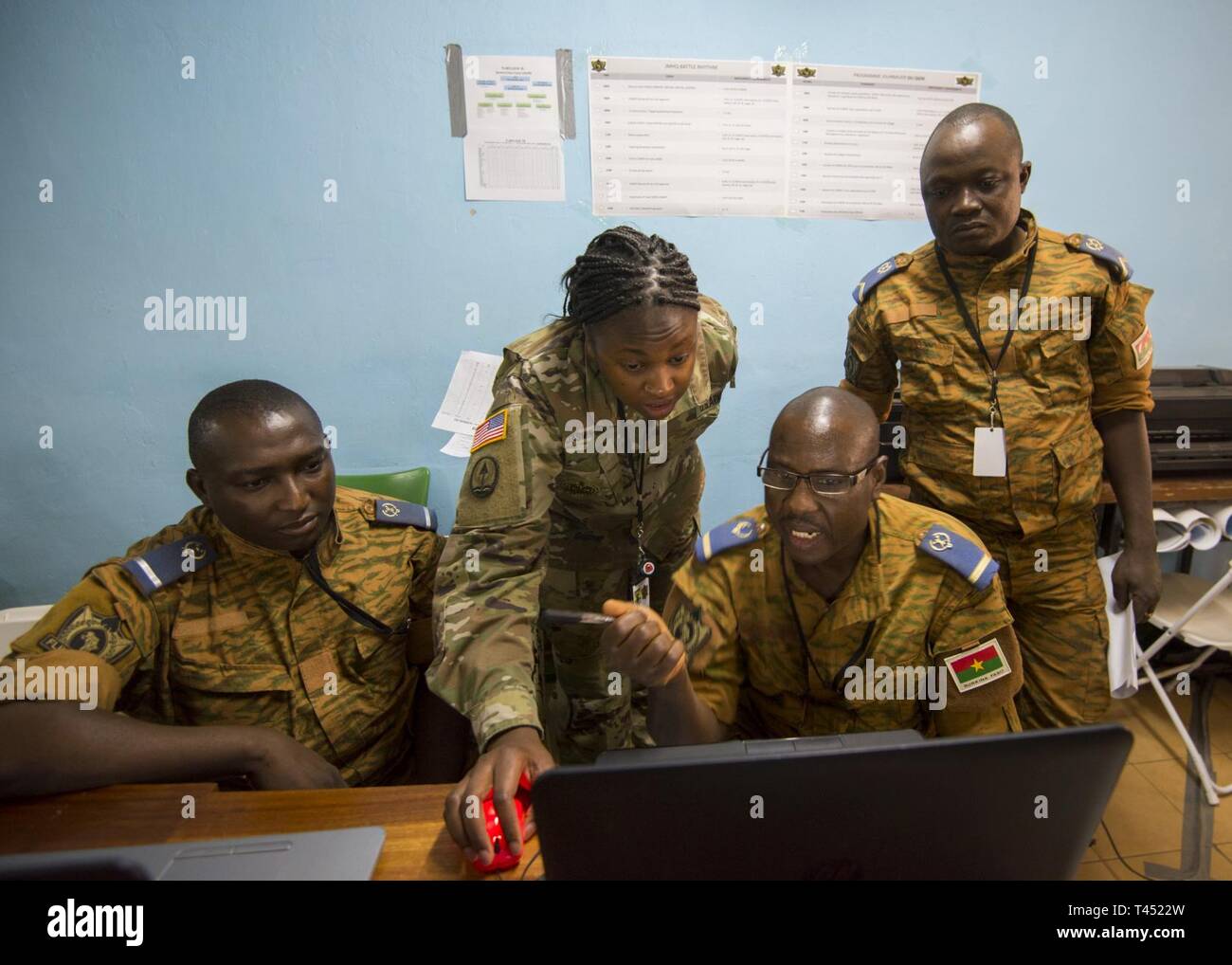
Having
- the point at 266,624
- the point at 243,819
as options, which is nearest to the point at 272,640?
the point at 266,624

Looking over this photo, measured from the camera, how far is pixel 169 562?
128 centimetres

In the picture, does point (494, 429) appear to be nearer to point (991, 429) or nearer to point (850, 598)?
point (850, 598)

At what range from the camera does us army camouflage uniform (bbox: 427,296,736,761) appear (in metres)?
1.08

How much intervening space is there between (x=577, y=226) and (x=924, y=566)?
1686mm

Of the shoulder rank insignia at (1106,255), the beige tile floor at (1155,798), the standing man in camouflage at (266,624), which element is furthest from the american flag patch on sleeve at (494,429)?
the beige tile floor at (1155,798)

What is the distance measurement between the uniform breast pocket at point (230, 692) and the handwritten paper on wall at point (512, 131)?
1639 mm

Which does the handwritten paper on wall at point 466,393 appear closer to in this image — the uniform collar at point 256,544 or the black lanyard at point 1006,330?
the uniform collar at point 256,544

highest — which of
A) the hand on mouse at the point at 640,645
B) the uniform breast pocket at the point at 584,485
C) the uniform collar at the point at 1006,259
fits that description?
the uniform collar at the point at 1006,259

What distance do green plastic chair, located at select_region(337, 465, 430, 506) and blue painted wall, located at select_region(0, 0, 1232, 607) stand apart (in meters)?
0.19

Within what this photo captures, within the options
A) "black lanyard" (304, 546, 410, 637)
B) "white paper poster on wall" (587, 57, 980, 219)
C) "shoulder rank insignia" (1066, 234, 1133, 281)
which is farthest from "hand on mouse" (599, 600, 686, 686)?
"white paper poster on wall" (587, 57, 980, 219)

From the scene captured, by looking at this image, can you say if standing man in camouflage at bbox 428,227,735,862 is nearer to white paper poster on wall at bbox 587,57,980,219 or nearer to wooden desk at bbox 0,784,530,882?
wooden desk at bbox 0,784,530,882

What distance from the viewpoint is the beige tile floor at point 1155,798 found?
1812 mm

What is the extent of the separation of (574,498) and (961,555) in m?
0.70

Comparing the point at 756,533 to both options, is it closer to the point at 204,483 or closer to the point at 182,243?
the point at 204,483
